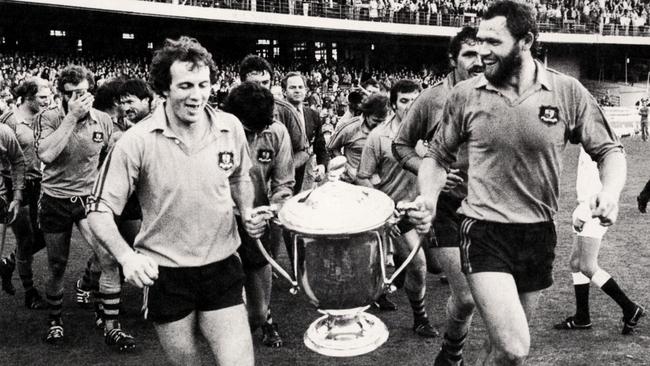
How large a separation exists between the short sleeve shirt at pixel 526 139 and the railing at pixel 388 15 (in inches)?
739

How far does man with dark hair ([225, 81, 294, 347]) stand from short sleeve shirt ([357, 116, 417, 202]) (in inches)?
42.2

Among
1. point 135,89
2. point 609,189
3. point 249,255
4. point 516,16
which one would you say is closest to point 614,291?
point 609,189

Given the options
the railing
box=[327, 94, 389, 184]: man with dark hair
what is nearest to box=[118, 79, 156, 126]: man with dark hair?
box=[327, 94, 389, 184]: man with dark hair

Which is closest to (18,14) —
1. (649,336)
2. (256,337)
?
(256,337)

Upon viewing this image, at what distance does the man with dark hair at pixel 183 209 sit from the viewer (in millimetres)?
3754

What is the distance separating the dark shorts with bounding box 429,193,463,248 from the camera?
17.5 feet

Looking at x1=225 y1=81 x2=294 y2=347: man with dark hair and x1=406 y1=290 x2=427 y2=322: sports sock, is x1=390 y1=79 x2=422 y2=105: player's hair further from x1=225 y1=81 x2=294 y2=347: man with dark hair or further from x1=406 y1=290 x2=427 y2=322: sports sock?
x1=406 y1=290 x2=427 y2=322: sports sock

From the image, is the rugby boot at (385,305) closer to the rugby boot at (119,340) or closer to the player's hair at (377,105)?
the player's hair at (377,105)

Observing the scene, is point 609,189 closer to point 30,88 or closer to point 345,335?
point 345,335

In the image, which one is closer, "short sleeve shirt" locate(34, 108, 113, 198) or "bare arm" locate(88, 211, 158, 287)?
"bare arm" locate(88, 211, 158, 287)

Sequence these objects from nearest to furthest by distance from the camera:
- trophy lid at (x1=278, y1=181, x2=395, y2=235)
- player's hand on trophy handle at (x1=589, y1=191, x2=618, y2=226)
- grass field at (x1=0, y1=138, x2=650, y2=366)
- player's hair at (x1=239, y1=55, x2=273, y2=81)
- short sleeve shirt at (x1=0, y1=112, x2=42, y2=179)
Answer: trophy lid at (x1=278, y1=181, x2=395, y2=235)
player's hand on trophy handle at (x1=589, y1=191, x2=618, y2=226)
grass field at (x1=0, y1=138, x2=650, y2=366)
player's hair at (x1=239, y1=55, x2=273, y2=81)
short sleeve shirt at (x1=0, y1=112, x2=42, y2=179)

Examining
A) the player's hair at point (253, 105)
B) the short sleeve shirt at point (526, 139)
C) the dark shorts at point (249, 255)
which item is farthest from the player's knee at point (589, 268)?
the player's hair at point (253, 105)

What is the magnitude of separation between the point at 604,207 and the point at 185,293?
6.37 ft

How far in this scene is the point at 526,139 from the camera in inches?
153
